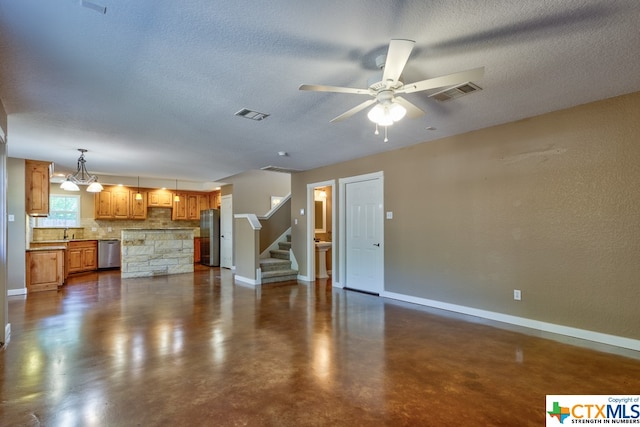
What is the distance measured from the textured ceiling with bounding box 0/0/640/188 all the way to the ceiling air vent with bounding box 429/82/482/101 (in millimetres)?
98

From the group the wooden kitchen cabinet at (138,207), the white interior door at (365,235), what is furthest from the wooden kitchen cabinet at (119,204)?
the white interior door at (365,235)

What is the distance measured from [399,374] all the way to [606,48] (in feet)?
9.39

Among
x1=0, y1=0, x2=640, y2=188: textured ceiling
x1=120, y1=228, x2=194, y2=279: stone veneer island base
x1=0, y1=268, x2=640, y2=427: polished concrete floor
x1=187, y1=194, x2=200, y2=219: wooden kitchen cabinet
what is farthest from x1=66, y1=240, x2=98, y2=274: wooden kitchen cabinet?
x1=0, y1=0, x2=640, y2=188: textured ceiling

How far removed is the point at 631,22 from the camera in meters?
2.00

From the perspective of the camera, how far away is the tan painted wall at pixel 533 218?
3154 mm

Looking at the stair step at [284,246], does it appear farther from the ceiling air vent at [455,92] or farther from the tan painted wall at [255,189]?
the ceiling air vent at [455,92]

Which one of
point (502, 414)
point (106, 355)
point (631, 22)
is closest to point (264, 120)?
point (106, 355)

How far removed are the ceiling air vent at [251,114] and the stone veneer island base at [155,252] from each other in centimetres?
526

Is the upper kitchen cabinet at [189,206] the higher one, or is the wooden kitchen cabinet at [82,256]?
the upper kitchen cabinet at [189,206]

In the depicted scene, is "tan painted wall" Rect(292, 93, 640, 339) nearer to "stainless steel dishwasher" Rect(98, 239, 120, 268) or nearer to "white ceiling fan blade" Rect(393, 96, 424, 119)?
"white ceiling fan blade" Rect(393, 96, 424, 119)

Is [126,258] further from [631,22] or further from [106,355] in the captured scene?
[631,22]

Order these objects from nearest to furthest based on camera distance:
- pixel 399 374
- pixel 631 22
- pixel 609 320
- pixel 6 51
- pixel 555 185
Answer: pixel 631 22
pixel 6 51
pixel 399 374
pixel 609 320
pixel 555 185

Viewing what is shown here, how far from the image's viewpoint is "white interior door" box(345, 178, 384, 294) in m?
5.52

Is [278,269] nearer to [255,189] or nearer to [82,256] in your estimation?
[255,189]
